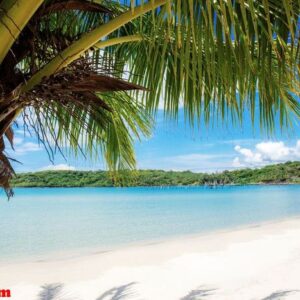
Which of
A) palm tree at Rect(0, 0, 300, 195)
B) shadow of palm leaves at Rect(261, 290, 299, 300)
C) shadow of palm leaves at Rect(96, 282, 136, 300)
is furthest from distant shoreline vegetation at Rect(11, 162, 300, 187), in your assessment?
palm tree at Rect(0, 0, 300, 195)

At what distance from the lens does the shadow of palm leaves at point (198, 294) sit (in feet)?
14.4

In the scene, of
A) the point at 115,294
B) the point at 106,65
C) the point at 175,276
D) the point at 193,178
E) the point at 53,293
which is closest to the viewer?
the point at 106,65

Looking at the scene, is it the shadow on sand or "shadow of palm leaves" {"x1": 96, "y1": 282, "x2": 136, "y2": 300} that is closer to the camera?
"shadow of palm leaves" {"x1": 96, "y1": 282, "x2": 136, "y2": 300}

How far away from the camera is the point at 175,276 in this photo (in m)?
5.84

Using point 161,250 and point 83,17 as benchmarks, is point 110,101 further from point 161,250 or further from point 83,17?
point 161,250

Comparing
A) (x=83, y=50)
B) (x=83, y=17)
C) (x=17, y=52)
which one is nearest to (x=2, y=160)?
(x=17, y=52)

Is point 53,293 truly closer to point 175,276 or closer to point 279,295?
point 175,276

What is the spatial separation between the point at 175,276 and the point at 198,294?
1.31 metres

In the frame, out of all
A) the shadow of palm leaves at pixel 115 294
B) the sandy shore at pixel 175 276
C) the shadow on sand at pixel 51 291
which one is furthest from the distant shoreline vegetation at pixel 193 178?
the shadow of palm leaves at pixel 115 294

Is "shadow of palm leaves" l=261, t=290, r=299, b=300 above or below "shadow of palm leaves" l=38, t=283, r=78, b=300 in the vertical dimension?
above

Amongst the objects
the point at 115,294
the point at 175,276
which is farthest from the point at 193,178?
the point at 115,294

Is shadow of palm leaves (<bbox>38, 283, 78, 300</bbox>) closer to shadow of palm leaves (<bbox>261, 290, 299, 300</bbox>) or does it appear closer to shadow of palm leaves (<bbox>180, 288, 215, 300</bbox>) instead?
shadow of palm leaves (<bbox>180, 288, 215, 300</bbox>)

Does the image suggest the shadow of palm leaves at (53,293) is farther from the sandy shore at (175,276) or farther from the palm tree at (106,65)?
the palm tree at (106,65)

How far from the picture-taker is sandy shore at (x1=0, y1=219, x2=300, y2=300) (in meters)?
4.65
